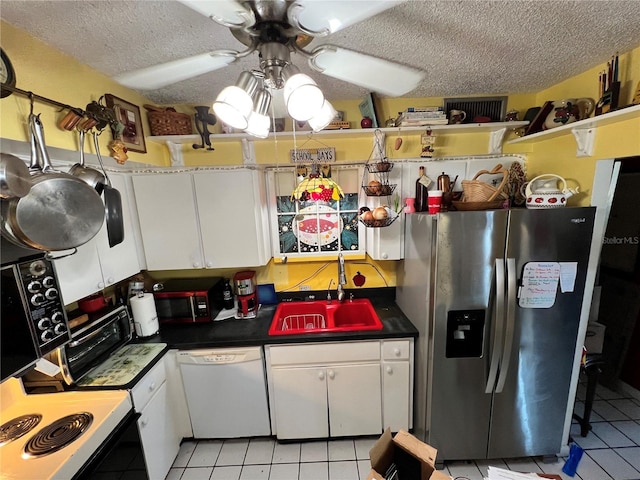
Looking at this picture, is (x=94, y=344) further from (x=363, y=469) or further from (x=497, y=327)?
(x=497, y=327)

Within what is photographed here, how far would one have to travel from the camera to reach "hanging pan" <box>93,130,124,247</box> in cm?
140

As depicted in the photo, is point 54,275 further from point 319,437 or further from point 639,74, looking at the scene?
point 639,74

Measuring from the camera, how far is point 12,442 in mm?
1107

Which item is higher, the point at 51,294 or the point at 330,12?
the point at 330,12

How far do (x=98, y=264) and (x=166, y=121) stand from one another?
106cm

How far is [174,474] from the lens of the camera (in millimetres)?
1735

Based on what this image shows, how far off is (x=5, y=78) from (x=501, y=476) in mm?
2526

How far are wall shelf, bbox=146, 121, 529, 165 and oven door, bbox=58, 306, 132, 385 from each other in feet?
3.89

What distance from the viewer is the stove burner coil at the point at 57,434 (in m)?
1.07

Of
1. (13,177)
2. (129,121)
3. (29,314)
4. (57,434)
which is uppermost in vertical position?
(129,121)

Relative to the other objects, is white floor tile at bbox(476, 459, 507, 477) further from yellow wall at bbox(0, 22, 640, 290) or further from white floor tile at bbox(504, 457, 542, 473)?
yellow wall at bbox(0, 22, 640, 290)

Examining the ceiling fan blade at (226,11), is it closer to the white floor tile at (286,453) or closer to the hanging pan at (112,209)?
the hanging pan at (112,209)

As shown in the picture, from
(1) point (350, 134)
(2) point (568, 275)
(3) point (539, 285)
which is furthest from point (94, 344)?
(2) point (568, 275)

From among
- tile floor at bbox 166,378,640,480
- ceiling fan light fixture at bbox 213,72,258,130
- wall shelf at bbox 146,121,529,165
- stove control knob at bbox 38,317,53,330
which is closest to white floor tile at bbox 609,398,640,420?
tile floor at bbox 166,378,640,480
